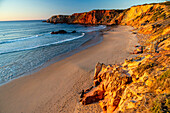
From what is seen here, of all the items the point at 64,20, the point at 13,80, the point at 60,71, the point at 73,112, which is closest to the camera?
the point at 73,112

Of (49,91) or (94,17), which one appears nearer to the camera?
(49,91)

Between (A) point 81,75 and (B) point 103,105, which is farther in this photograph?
(A) point 81,75

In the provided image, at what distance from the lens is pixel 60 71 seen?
11.5 m

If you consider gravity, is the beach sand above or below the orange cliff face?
below

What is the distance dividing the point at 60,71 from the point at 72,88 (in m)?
3.69

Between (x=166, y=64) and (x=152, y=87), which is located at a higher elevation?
(x=166, y=64)

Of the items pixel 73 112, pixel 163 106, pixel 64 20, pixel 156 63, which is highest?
pixel 64 20

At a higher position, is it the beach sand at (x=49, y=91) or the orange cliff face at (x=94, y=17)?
the orange cliff face at (x=94, y=17)

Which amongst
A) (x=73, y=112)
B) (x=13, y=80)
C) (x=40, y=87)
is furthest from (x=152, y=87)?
(x=13, y=80)

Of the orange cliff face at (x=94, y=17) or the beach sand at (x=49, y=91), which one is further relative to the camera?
the orange cliff face at (x=94, y=17)

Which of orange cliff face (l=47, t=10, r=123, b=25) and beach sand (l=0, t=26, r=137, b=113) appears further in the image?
orange cliff face (l=47, t=10, r=123, b=25)

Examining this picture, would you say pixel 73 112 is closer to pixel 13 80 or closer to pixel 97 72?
pixel 97 72

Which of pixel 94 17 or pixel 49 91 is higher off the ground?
pixel 94 17

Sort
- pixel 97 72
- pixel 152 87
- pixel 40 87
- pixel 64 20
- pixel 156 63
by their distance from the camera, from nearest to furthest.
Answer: pixel 152 87 → pixel 156 63 → pixel 97 72 → pixel 40 87 → pixel 64 20
